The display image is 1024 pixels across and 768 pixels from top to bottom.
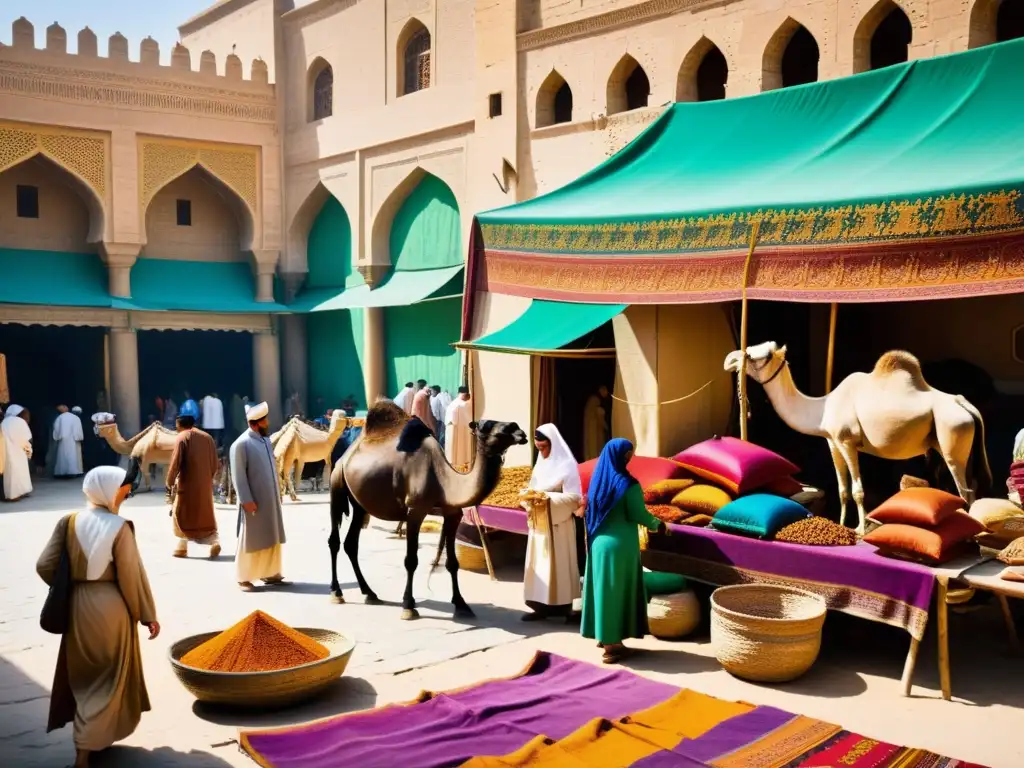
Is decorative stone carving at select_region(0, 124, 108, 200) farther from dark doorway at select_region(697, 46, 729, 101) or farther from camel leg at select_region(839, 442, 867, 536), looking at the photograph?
camel leg at select_region(839, 442, 867, 536)

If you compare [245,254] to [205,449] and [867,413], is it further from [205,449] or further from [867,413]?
[867,413]

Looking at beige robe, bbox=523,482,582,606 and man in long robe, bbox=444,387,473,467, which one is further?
man in long robe, bbox=444,387,473,467

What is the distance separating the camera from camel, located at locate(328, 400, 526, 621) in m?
6.91

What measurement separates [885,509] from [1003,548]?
788 mm

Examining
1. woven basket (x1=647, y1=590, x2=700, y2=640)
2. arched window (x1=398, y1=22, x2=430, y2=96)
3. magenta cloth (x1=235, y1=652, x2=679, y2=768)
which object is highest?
arched window (x1=398, y1=22, x2=430, y2=96)

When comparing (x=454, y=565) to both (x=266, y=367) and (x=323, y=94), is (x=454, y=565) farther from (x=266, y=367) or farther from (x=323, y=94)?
(x=323, y=94)

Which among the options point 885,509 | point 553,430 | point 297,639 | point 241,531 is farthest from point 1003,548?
point 241,531

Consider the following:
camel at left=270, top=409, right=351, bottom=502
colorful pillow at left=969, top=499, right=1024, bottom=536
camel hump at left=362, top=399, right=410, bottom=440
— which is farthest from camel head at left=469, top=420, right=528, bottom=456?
camel at left=270, top=409, right=351, bottom=502

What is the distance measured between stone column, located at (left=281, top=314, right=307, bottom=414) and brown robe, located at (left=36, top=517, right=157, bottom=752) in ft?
53.5

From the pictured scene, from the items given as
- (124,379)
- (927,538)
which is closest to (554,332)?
(927,538)

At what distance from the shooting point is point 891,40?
1123 cm

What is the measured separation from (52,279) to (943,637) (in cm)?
1724

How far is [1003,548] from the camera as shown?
6.16 m

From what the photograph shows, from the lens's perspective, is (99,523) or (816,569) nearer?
(99,523)
